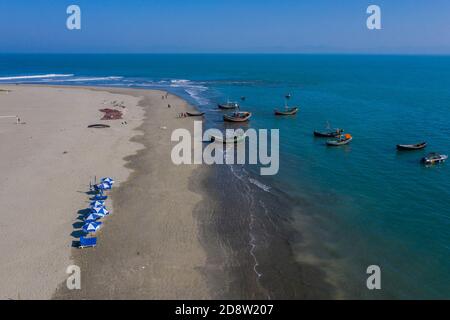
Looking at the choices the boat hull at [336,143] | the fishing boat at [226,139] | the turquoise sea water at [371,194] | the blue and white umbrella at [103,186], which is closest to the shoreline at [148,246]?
the blue and white umbrella at [103,186]

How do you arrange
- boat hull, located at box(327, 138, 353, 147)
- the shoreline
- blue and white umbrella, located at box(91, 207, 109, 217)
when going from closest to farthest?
the shoreline → blue and white umbrella, located at box(91, 207, 109, 217) → boat hull, located at box(327, 138, 353, 147)

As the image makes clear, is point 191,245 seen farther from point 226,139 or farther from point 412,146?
point 412,146

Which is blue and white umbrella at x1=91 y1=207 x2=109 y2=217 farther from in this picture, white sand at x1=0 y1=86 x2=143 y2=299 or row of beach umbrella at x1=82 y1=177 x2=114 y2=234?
white sand at x1=0 y1=86 x2=143 y2=299

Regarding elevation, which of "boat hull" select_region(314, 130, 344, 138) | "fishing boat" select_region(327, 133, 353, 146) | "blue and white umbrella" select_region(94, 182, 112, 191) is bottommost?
"blue and white umbrella" select_region(94, 182, 112, 191)

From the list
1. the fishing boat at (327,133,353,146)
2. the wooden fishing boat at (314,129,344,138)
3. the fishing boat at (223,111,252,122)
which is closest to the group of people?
the fishing boat at (327,133,353,146)

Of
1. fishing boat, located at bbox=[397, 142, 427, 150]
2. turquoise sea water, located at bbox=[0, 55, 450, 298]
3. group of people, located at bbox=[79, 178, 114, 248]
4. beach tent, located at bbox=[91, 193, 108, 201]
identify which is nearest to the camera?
turquoise sea water, located at bbox=[0, 55, 450, 298]

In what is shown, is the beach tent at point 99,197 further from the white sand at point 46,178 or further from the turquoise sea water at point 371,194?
the turquoise sea water at point 371,194

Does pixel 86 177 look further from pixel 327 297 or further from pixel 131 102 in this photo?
pixel 131 102
